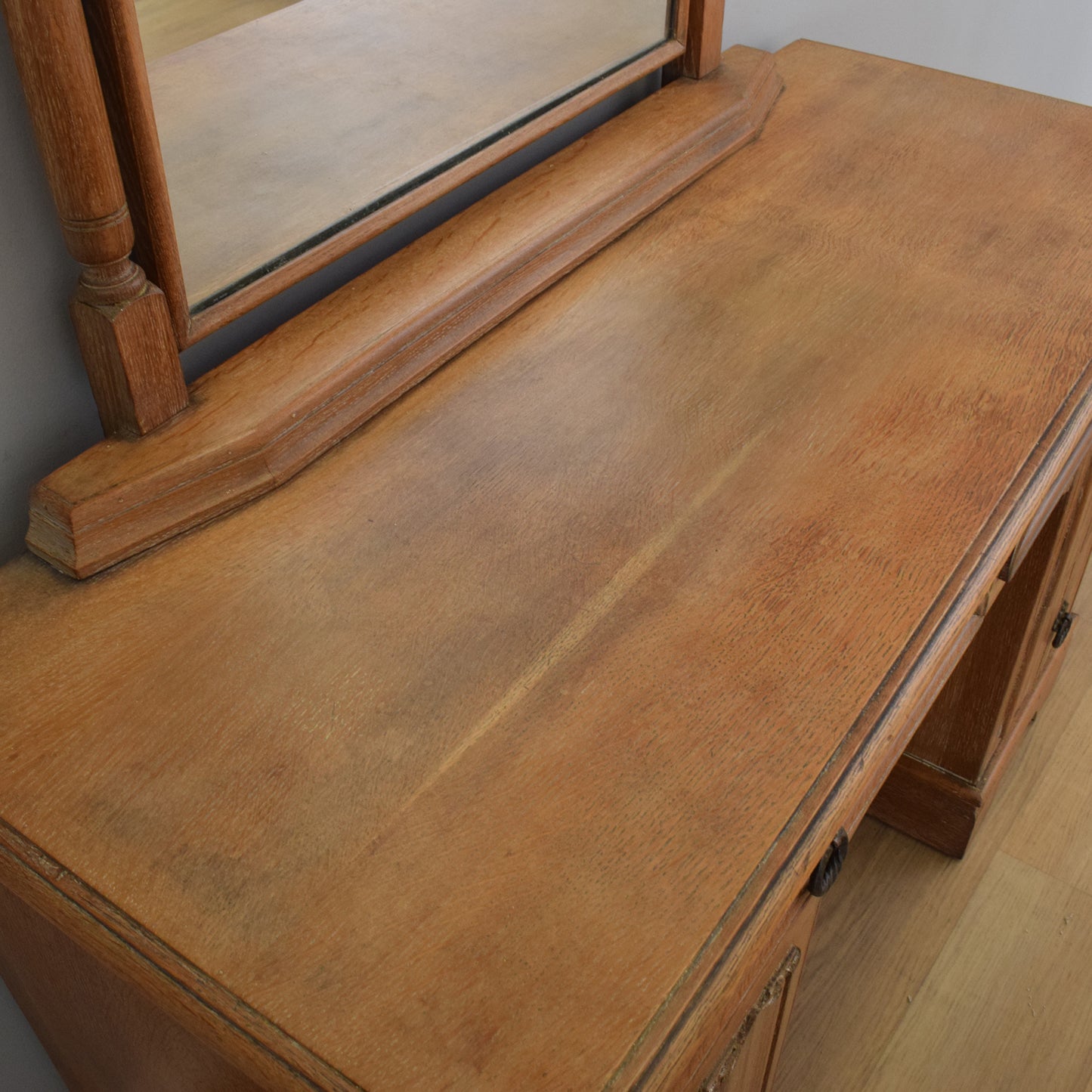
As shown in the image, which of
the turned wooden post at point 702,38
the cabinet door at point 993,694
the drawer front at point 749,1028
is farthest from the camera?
the cabinet door at point 993,694

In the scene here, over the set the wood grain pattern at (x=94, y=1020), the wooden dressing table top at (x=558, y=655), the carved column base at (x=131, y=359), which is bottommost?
the wood grain pattern at (x=94, y=1020)

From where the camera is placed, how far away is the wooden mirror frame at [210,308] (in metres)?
0.72

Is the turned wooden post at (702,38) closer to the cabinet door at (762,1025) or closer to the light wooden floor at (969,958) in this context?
the cabinet door at (762,1025)

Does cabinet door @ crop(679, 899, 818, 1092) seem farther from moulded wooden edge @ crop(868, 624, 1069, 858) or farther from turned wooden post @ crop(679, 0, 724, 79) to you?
turned wooden post @ crop(679, 0, 724, 79)

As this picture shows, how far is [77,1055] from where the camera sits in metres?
0.98

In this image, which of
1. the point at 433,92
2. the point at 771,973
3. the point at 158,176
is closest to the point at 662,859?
the point at 771,973

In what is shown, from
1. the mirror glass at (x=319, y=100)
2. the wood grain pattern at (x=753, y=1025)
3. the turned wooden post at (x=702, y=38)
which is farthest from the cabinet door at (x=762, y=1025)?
the turned wooden post at (x=702, y=38)

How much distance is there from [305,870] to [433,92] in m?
0.75

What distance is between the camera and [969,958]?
160cm

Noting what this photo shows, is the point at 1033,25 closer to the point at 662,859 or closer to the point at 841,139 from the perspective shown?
the point at 841,139

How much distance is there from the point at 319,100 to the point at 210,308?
8.7 inches

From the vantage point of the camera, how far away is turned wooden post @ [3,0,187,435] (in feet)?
A: 2.25

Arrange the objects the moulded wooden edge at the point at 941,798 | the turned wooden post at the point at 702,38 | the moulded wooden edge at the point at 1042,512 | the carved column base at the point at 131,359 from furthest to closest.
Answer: the moulded wooden edge at the point at 941,798
the turned wooden post at the point at 702,38
the moulded wooden edge at the point at 1042,512
the carved column base at the point at 131,359

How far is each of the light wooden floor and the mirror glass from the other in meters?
1.19
